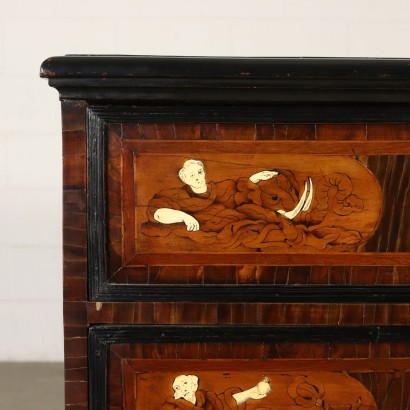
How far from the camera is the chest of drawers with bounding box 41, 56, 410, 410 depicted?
814 mm

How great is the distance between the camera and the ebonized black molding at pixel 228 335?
0.85 meters

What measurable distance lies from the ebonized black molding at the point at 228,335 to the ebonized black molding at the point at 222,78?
298 mm

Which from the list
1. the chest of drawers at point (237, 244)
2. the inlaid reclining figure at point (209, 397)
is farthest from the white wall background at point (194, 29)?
→ the inlaid reclining figure at point (209, 397)

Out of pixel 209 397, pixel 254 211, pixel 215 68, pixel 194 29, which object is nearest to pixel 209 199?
pixel 254 211

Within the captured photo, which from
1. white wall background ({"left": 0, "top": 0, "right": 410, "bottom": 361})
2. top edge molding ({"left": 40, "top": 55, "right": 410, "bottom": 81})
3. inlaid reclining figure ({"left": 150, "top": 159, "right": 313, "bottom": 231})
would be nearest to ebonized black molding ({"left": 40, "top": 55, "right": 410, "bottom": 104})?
top edge molding ({"left": 40, "top": 55, "right": 410, "bottom": 81})

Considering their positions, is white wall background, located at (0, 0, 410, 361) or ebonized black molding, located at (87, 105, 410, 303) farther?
white wall background, located at (0, 0, 410, 361)

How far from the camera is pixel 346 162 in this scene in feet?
2.70

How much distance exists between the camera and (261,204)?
830mm

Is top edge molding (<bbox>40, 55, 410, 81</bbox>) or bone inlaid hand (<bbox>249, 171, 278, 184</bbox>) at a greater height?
top edge molding (<bbox>40, 55, 410, 81</bbox>)

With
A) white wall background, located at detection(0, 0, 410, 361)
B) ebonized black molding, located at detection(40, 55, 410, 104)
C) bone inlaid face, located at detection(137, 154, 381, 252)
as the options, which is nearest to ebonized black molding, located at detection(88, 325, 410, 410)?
bone inlaid face, located at detection(137, 154, 381, 252)

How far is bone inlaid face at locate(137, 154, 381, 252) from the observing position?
2.70ft

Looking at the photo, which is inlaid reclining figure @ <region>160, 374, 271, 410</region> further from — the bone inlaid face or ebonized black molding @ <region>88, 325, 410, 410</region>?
the bone inlaid face

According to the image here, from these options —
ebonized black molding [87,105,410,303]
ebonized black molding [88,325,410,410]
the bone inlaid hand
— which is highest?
the bone inlaid hand

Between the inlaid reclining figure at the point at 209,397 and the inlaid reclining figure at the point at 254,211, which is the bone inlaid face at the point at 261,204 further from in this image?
the inlaid reclining figure at the point at 209,397
